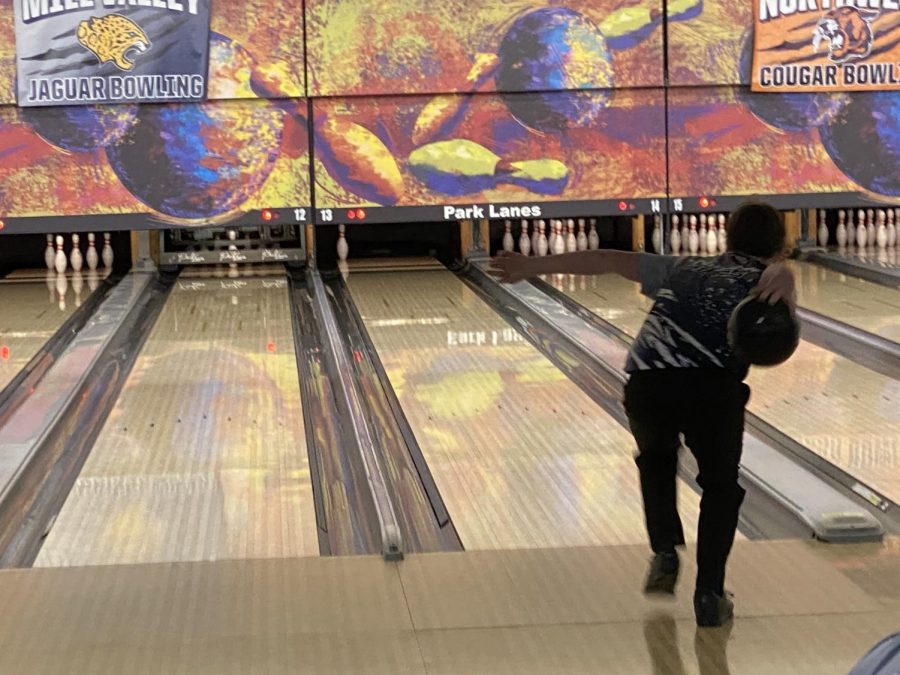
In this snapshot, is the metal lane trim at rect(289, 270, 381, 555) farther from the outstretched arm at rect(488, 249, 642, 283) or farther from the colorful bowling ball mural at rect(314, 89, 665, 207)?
the colorful bowling ball mural at rect(314, 89, 665, 207)

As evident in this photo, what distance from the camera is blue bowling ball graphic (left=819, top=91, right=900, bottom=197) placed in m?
7.82

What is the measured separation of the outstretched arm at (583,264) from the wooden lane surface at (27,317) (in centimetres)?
301

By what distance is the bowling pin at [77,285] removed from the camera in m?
7.26

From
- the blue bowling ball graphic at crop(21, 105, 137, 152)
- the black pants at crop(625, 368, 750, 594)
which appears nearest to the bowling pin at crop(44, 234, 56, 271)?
the blue bowling ball graphic at crop(21, 105, 137, 152)

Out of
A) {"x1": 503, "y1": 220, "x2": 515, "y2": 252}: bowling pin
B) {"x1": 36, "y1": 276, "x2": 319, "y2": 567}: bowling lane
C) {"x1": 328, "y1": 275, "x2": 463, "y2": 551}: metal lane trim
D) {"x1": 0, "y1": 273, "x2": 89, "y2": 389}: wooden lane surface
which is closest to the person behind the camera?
{"x1": 36, "y1": 276, "x2": 319, "y2": 567}: bowling lane

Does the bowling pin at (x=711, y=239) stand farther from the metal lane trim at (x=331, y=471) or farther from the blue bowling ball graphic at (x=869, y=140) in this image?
the metal lane trim at (x=331, y=471)

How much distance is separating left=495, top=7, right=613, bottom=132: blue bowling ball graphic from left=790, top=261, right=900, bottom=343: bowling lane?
158 cm

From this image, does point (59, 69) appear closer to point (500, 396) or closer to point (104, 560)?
point (500, 396)

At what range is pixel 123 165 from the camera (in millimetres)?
7367

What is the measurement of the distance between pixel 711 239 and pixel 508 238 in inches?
53.2

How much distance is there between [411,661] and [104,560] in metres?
1.06

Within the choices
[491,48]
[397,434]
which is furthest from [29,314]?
[397,434]

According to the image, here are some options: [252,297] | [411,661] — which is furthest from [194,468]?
[252,297]

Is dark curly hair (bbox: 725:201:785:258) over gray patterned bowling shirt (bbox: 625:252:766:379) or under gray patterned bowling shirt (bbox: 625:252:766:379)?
over
